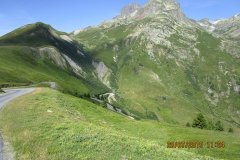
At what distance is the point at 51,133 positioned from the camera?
98.4 feet

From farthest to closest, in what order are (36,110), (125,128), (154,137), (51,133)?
(125,128) → (154,137) → (36,110) → (51,133)

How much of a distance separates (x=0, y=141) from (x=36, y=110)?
1698 cm

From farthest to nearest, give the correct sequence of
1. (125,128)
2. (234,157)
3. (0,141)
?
(125,128)
(234,157)
(0,141)

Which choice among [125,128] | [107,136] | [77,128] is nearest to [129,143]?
[107,136]

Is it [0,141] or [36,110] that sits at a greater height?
[36,110]

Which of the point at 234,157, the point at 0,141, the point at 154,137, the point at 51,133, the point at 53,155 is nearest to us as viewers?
the point at 53,155

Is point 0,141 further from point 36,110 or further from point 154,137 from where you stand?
point 154,137

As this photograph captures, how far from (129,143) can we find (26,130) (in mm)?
9781

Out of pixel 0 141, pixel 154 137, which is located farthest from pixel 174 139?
pixel 0 141

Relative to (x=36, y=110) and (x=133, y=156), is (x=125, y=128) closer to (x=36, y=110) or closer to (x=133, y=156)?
(x=36, y=110)

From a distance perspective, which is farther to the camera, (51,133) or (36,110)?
(36,110)

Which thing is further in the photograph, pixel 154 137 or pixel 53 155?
pixel 154 137

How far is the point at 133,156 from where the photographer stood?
24.1 m

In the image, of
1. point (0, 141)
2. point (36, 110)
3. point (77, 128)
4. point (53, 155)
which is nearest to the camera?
point (53, 155)
